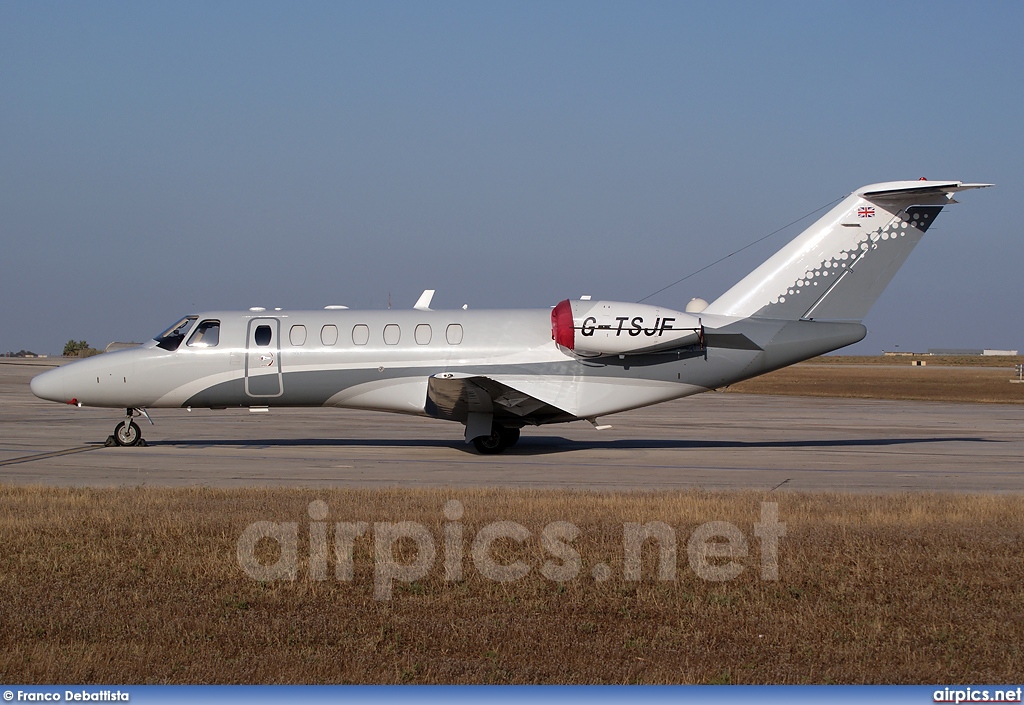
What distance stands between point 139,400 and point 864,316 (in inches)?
560

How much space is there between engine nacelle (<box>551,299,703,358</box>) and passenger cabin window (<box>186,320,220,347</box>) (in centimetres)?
694

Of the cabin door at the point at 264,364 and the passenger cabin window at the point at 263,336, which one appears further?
the passenger cabin window at the point at 263,336

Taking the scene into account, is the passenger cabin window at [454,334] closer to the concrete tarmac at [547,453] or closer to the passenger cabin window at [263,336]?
the concrete tarmac at [547,453]

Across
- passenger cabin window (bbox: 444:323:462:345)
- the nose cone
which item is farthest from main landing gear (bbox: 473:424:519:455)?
the nose cone

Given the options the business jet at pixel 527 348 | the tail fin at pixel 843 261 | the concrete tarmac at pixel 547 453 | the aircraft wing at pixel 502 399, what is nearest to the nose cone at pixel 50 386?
the business jet at pixel 527 348

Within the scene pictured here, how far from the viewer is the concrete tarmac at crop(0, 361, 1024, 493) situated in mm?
14328

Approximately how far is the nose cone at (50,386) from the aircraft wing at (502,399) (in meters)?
7.47

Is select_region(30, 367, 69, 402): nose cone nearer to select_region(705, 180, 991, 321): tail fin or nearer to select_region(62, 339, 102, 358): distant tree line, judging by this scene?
select_region(705, 180, 991, 321): tail fin

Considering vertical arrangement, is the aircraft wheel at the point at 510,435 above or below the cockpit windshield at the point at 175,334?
below

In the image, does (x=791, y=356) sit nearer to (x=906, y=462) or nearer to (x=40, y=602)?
(x=906, y=462)

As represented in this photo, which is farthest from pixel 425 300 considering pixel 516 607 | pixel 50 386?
pixel 516 607

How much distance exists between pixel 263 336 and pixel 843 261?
1121 centimetres

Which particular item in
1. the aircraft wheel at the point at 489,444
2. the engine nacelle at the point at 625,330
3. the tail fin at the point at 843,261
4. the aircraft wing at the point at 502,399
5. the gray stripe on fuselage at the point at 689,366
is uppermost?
the tail fin at the point at 843,261

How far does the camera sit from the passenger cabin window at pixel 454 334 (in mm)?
18344
